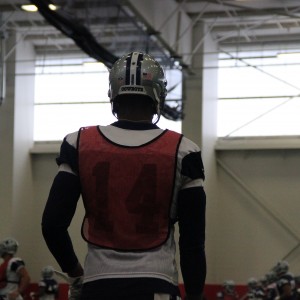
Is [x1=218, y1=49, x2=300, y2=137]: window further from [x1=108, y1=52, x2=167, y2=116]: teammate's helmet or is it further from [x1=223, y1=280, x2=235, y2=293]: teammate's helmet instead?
[x1=108, y1=52, x2=167, y2=116]: teammate's helmet

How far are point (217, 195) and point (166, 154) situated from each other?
76.3 feet

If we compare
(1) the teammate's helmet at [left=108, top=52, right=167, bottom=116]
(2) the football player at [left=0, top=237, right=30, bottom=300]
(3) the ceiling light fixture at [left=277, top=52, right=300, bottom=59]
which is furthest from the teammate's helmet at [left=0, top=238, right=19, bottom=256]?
(3) the ceiling light fixture at [left=277, top=52, right=300, bottom=59]

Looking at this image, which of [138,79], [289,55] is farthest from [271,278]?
[138,79]

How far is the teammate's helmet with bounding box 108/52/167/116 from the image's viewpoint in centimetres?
353

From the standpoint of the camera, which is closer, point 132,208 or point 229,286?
point 132,208

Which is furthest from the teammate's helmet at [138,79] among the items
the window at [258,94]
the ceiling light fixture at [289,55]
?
the ceiling light fixture at [289,55]

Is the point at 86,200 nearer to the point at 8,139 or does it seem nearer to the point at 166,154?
the point at 166,154

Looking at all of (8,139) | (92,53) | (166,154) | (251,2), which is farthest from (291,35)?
(166,154)

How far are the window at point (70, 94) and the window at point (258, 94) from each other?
1.85m

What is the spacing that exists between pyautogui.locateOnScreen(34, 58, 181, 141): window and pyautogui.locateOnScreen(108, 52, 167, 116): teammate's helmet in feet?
77.7

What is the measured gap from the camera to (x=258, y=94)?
2619 cm

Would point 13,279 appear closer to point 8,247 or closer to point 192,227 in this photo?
point 8,247

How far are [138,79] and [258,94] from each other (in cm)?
2288

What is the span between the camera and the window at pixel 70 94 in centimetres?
2744
